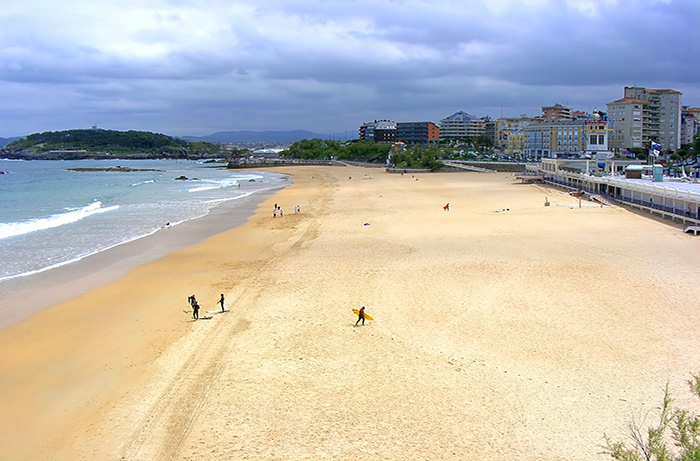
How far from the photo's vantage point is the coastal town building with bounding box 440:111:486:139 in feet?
568

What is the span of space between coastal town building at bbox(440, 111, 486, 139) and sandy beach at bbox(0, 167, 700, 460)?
15465 cm

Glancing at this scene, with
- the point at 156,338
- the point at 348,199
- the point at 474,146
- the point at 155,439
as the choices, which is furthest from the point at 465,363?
the point at 474,146

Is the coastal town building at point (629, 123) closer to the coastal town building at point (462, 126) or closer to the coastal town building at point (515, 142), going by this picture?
the coastal town building at point (515, 142)

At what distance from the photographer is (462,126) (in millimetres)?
174625

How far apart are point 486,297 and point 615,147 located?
283 feet

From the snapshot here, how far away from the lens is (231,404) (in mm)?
10281

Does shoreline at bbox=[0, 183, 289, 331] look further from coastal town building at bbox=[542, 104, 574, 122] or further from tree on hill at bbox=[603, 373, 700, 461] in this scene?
coastal town building at bbox=[542, 104, 574, 122]

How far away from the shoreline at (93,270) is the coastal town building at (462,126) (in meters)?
148

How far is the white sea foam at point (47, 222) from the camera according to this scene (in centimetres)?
3092

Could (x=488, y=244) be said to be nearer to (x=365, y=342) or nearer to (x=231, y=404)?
(x=365, y=342)

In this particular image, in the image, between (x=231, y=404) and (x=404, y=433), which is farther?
(x=231, y=404)

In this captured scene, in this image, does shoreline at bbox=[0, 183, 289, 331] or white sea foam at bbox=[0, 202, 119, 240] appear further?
white sea foam at bbox=[0, 202, 119, 240]

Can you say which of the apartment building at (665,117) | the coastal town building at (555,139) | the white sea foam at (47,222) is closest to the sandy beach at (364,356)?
the white sea foam at (47,222)

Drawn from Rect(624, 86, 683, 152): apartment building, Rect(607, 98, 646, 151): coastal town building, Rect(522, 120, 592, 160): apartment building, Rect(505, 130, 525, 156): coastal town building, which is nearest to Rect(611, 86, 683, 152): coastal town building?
Rect(624, 86, 683, 152): apartment building
